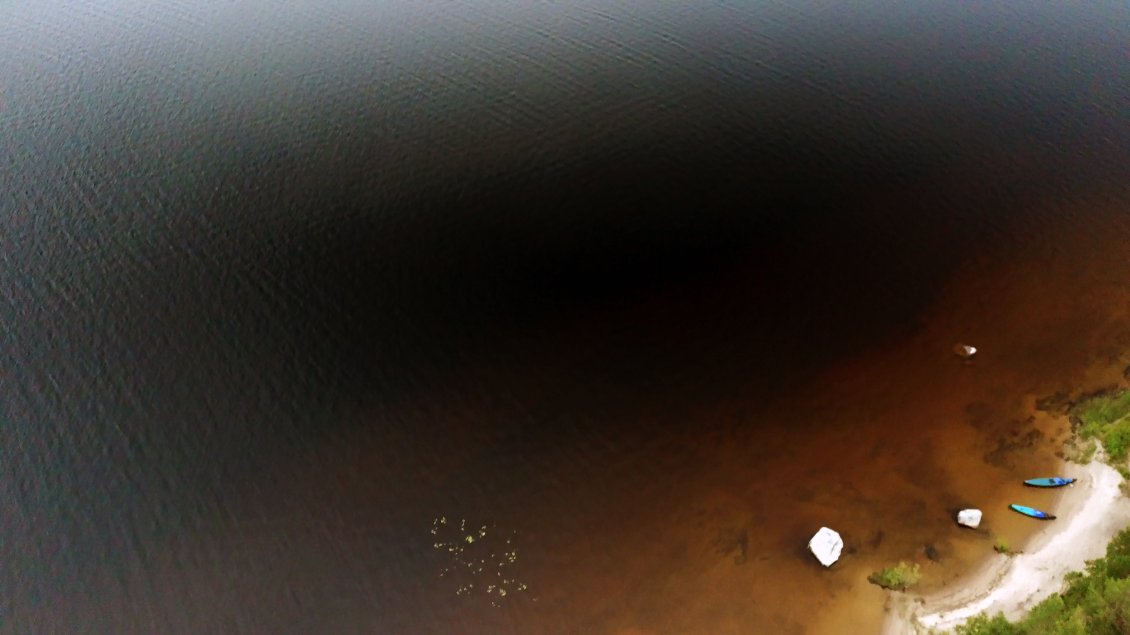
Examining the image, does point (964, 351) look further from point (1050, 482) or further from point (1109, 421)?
point (1050, 482)

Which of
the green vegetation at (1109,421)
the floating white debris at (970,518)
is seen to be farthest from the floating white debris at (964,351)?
the floating white debris at (970,518)

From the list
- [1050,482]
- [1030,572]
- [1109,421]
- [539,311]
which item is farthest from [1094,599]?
[539,311]

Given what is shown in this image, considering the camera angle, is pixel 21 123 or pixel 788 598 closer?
pixel 788 598

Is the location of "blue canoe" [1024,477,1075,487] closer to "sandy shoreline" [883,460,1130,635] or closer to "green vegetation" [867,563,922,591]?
"sandy shoreline" [883,460,1130,635]

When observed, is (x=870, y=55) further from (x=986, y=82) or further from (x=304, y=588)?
(x=304, y=588)

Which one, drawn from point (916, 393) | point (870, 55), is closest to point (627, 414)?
point (916, 393)

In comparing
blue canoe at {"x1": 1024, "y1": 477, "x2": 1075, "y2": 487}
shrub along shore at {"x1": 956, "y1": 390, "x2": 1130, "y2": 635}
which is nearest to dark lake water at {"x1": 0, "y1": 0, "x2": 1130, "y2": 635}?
blue canoe at {"x1": 1024, "y1": 477, "x2": 1075, "y2": 487}
